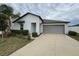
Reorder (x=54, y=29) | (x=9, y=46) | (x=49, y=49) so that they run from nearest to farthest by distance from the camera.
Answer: (x=49, y=49), (x=9, y=46), (x=54, y=29)

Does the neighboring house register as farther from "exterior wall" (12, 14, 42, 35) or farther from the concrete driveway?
the concrete driveway

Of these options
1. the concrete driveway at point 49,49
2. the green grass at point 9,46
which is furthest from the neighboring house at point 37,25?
the concrete driveway at point 49,49

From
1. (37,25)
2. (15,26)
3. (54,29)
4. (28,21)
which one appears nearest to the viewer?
(15,26)

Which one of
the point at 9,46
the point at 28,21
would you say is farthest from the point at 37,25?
the point at 9,46

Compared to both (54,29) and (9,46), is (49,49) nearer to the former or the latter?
(9,46)

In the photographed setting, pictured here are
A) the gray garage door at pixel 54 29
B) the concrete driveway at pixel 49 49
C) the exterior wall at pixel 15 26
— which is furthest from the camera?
the gray garage door at pixel 54 29

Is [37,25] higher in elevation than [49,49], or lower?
higher

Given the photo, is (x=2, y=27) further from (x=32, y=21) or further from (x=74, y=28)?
(x=74, y=28)

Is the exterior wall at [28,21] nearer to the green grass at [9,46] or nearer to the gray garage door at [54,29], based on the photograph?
the gray garage door at [54,29]

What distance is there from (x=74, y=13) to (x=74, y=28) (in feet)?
8.87

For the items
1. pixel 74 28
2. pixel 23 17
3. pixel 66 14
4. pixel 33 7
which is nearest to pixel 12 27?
pixel 23 17

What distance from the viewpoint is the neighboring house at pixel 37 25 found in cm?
2061

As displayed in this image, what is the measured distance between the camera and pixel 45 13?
22.1 metres

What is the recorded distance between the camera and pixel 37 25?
22.1 meters
